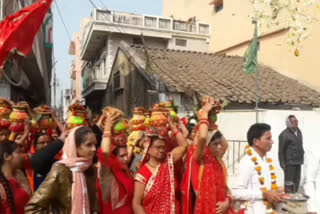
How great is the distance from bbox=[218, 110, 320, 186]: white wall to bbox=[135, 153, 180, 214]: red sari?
19.9ft

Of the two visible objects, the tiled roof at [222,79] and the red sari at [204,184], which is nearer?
the red sari at [204,184]

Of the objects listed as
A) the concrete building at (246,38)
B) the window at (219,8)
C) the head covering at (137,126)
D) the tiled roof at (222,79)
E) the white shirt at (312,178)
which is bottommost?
the white shirt at (312,178)

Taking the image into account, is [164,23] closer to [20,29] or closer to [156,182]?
[20,29]

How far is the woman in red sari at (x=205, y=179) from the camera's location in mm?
3057

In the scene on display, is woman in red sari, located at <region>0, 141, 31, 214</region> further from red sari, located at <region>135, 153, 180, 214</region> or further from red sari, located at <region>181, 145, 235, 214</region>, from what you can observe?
red sari, located at <region>181, 145, 235, 214</region>

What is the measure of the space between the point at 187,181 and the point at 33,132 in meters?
2.30

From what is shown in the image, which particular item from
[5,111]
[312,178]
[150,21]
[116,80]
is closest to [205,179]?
[312,178]

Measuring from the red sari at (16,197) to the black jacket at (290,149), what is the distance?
613 cm

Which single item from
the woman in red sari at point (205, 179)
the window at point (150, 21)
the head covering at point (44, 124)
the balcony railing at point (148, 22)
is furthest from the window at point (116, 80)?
the woman in red sari at point (205, 179)

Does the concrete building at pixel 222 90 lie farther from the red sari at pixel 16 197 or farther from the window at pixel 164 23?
the red sari at pixel 16 197

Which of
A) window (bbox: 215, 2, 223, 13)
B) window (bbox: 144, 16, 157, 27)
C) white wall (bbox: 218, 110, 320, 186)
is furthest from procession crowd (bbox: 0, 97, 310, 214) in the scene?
window (bbox: 215, 2, 223, 13)

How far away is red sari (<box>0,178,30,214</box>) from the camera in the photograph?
265 centimetres

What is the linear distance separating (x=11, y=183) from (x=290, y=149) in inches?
249

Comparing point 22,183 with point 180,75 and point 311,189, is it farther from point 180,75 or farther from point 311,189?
point 180,75
